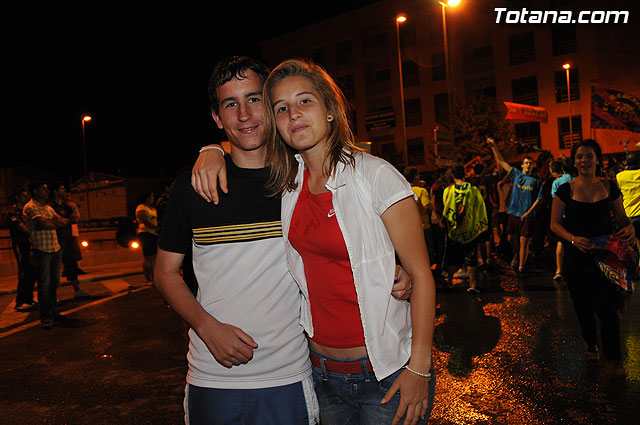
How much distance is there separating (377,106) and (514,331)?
36.5m

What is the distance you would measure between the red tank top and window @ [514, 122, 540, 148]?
3539 centimetres

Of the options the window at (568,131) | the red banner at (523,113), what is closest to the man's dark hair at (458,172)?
the red banner at (523,113)

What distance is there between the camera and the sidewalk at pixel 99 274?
38.5ft

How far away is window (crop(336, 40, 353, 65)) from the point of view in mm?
42750

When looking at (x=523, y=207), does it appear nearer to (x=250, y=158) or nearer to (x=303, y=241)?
(x=250, y=158)

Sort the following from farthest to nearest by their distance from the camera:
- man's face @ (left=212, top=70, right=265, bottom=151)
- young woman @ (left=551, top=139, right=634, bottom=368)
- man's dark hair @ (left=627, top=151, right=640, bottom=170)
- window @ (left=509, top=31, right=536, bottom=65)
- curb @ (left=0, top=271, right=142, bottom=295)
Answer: window @ (left=509, top=31, right=536, bottom=65) < curb @ (left=0, top=271, right=142, bottom=295) < man's dark hair @ (left=627, top=151, right=640, bottom=170) < young woman @ (left=551, top=139, right=634, bottom=368) < man's face @ (left=212, top=70, right=265, bottom=151)

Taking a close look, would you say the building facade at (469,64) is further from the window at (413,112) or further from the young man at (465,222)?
the young man at (465,222)

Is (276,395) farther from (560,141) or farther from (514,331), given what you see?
(560,141)

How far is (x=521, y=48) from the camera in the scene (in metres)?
35.8

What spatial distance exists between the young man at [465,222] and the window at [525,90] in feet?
96.6

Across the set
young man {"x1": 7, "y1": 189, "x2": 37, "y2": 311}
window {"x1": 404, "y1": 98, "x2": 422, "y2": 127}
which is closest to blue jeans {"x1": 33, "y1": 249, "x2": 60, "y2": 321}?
young man {"x1": 7, "y1": 189, "x2": 37, "y2": 311}

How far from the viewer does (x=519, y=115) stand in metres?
21.0

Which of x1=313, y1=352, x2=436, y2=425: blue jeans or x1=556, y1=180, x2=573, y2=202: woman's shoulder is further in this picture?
x1=556, y1=180, x2=573, y2=202: woman's shoulder

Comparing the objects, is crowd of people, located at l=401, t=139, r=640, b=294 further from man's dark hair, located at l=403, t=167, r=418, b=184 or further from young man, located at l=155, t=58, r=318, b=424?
young man, located at l=155, t=58, r=318, b=424
